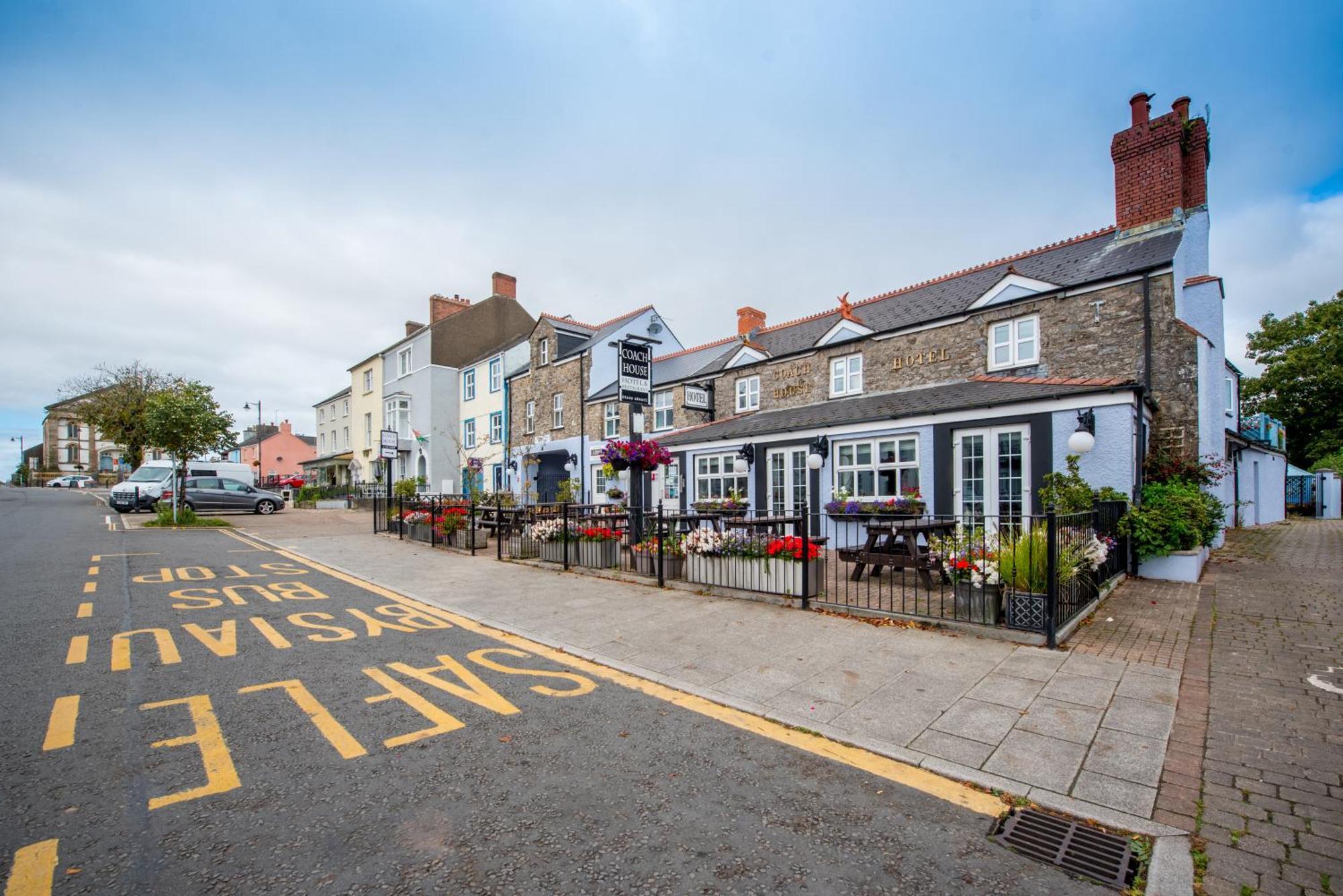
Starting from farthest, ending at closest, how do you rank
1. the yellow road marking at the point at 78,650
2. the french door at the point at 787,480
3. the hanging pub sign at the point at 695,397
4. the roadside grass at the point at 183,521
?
the hanging pub sign at the point at 695,397, the roadside grass at the point at 183,521, the french door at the point at 787,480, the yellow road marking at the point at 78,650

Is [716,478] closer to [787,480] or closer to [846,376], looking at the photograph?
[787,480]

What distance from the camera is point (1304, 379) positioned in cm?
3178

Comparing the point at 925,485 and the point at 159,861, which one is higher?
the point at 925,485

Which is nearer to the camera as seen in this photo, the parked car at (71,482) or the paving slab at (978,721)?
the paving slab at (978,721)

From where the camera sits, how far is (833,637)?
6.46 meters

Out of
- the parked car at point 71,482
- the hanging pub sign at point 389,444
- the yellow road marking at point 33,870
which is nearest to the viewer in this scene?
the yellow road marking at point 33,870

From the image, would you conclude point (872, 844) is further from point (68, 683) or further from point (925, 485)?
point (925, 485)

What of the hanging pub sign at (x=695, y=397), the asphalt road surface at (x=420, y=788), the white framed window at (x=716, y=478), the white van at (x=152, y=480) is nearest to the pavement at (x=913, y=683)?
the asphalt road surface at (x=420, y=788)

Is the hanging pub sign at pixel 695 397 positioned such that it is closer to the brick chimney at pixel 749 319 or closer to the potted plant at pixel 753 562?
the brick chimney at pixel 749 319

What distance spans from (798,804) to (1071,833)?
1.36 m

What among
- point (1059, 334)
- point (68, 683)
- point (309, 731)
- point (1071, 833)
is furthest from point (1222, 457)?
point (68, 683)

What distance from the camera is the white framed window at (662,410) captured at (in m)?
22.6

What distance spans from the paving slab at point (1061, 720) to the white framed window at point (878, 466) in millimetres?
8664

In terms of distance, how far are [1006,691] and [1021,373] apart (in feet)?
34.7
